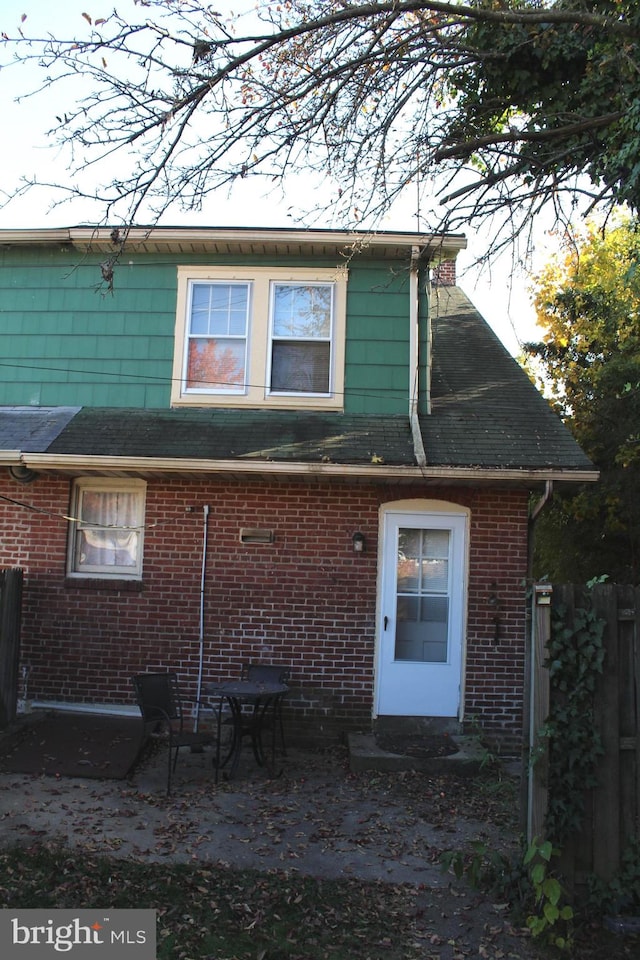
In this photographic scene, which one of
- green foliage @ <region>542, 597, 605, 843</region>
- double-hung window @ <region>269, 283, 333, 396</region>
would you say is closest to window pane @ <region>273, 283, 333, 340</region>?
double-hung window @ <region>269, 283, 333, 396</region>

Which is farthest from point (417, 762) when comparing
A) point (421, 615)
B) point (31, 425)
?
point (31, 425)

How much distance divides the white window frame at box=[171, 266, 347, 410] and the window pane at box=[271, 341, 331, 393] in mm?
91

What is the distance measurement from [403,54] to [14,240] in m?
5.11

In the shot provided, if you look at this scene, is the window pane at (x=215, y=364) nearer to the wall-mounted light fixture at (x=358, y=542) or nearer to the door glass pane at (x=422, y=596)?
the wall-mounted light fixture at (x=358, y=542)

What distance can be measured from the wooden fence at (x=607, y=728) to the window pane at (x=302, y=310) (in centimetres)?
523

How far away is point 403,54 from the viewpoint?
625 centimetres

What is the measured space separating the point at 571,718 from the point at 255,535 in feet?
14.6

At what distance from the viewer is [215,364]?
884 cm

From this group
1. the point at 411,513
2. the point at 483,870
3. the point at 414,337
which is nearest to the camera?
the point at 483,870

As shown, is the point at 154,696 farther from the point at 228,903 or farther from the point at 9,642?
the point at 228,903

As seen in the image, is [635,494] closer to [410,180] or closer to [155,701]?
[410,180]

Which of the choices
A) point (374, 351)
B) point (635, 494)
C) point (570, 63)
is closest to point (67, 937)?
point (374, 351)

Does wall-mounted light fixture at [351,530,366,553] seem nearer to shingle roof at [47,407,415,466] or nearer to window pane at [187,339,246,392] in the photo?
shingle roof at [47,407,415,466]

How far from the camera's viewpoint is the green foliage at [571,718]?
418cm
